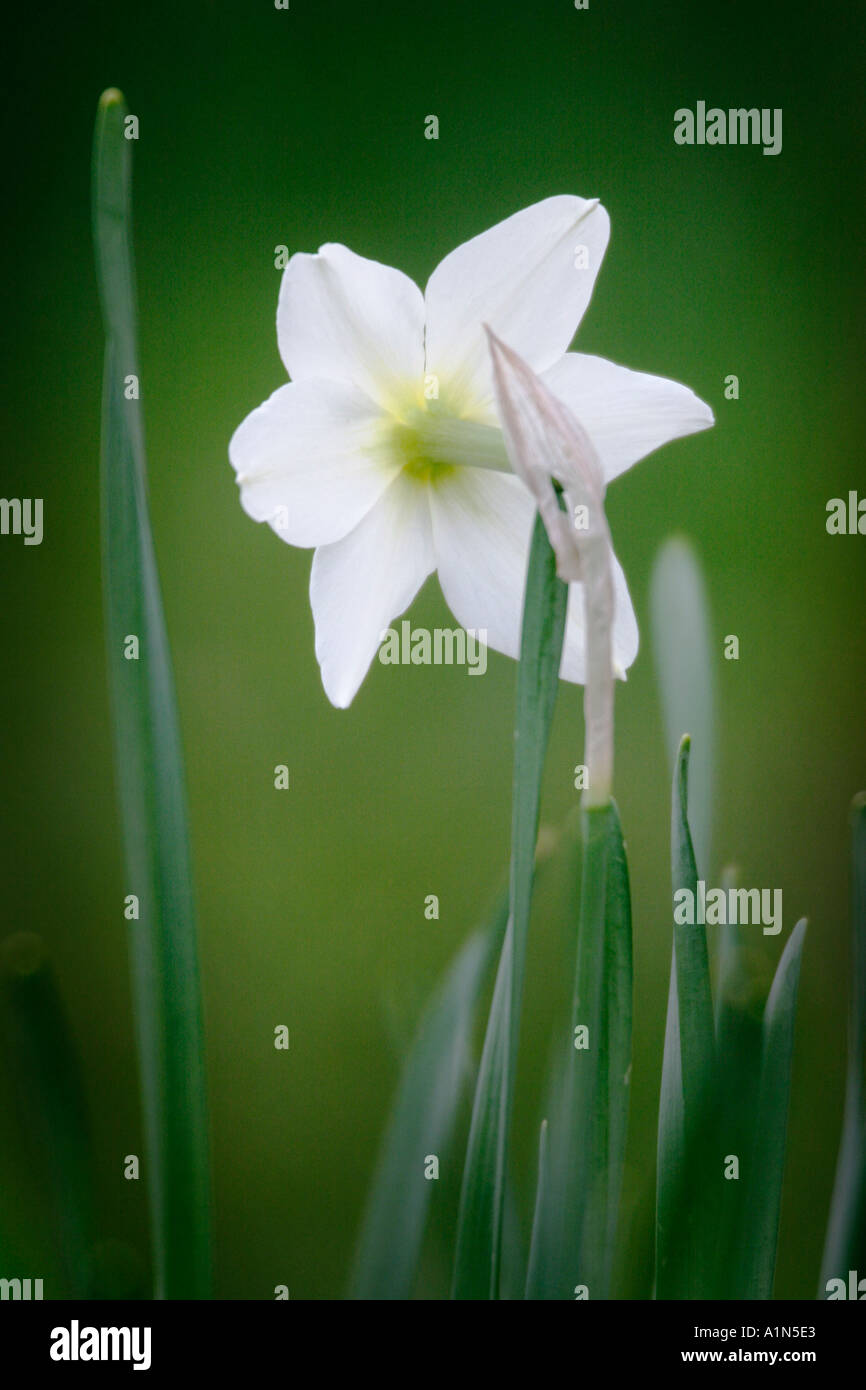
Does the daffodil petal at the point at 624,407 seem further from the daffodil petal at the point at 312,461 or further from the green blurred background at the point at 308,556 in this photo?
the green blurred background at the point at 308,556

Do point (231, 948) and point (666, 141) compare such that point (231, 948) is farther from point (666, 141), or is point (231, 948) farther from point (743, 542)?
point (666, 141)

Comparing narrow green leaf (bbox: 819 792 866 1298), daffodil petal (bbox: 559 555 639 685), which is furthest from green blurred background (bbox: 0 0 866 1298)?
daffodil petal (bbox: 559 555 639 685)

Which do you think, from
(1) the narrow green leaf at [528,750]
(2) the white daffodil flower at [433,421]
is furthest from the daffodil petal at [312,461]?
(1) the narrow green leaf at [528,750]

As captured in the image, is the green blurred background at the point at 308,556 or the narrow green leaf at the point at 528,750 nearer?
the narrow green leaf at the point at 528,750

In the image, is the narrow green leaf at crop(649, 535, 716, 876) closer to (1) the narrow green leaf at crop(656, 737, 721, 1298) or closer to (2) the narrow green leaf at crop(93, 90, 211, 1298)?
(1) the narrow green leaf at crop(656, 737, 721, 1298)

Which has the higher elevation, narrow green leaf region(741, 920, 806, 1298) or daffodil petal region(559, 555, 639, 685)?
daffodil petal region(559, 555, 639, 685)

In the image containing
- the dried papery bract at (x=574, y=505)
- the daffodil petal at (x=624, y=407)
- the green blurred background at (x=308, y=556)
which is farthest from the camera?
the green blurred background at (x=308, y=556)

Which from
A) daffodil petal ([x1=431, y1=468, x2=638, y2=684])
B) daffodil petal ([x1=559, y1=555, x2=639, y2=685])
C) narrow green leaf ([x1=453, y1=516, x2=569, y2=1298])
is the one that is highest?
daffodil petal ([x1=431, y1=468, x2=638, y2=684])

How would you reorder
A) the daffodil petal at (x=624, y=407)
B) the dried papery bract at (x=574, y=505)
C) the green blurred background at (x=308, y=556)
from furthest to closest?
the green blurred background at (x=308, y=556), the daffodil petal at (x=624, y=407), the dried papery bract at (x=574, y=505)
